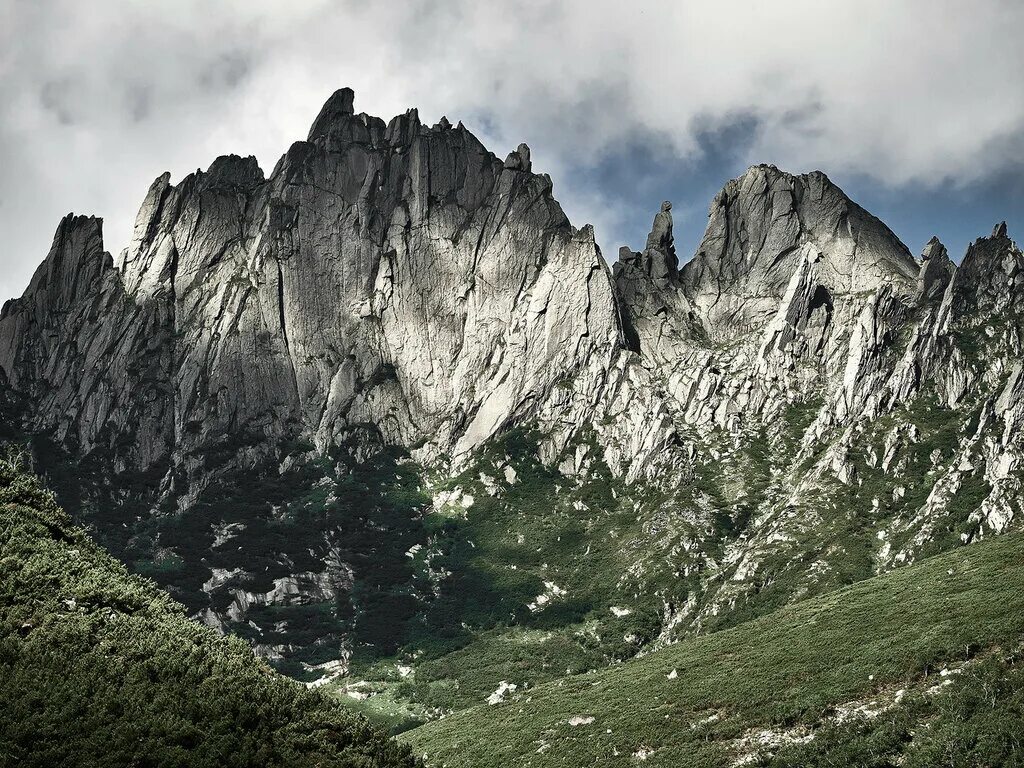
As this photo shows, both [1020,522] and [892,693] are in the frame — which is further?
[1020,522]

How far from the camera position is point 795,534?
631 ft

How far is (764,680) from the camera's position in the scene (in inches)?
3177

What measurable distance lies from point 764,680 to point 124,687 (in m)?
60.4

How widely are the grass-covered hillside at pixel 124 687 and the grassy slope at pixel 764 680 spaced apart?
32266 mm

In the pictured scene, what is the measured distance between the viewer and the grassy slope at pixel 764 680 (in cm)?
6681

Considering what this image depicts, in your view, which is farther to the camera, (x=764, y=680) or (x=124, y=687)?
(x=764, y=680)

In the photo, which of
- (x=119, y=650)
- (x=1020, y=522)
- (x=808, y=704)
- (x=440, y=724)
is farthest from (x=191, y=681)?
(x=1020, y=522)

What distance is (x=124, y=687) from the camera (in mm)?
39938

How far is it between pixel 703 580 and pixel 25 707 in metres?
178

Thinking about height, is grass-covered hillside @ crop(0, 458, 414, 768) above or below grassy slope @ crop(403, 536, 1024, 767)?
above

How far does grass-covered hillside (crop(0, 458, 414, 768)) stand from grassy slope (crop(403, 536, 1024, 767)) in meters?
32.3

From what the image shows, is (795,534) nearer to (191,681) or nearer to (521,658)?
(521,658)

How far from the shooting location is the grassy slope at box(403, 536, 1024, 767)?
6681 cm

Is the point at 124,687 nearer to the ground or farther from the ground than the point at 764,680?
farther from the ground
